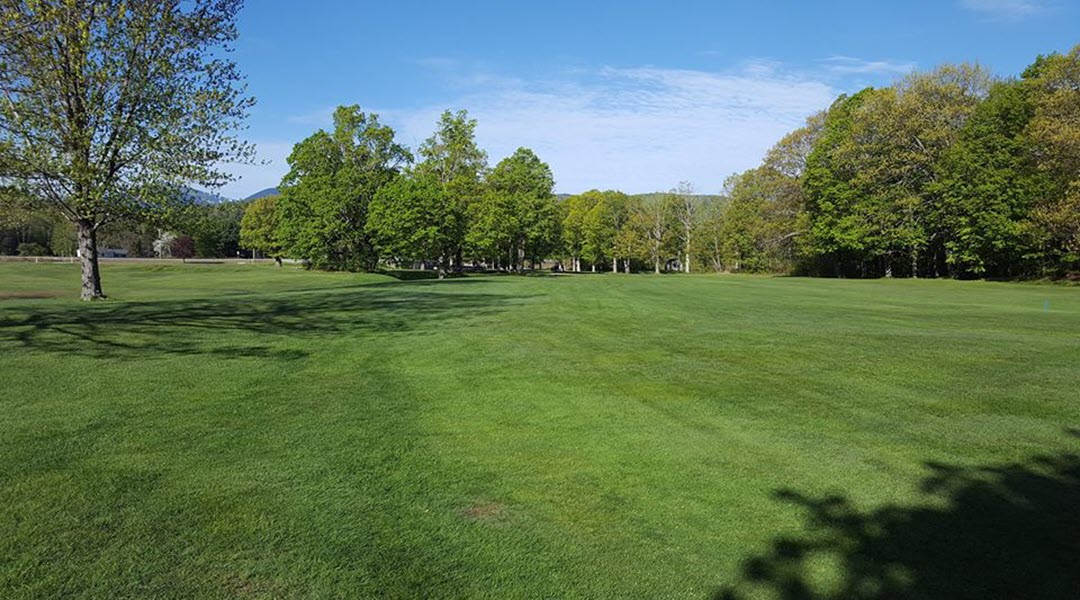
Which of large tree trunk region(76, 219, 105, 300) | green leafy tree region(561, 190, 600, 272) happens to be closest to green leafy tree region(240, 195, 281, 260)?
green leafy tree region(561, 190, 600, 272)

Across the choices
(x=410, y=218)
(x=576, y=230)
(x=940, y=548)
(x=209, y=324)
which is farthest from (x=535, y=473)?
(x=576, y=230)

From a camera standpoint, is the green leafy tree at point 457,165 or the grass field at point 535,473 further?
the green leafy tree at point 457,165

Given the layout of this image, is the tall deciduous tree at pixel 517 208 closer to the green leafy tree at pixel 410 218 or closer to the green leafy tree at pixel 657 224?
the green leafy tree at pixel 410 218

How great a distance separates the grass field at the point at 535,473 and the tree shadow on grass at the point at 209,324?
257 mm

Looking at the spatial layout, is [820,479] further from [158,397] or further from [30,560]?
[158,397]

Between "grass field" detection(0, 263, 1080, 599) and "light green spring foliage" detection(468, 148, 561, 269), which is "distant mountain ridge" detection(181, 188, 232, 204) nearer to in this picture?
"grass field" detection(0, 263, 1080, 599)

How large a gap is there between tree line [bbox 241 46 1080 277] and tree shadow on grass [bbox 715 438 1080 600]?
44.0m

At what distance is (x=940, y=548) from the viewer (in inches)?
157

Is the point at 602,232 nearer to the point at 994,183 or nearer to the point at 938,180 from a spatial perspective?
the point at 938,180

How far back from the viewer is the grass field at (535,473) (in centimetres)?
366

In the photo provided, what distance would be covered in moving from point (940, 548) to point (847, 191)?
60.5 metres

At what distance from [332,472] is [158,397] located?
367cm

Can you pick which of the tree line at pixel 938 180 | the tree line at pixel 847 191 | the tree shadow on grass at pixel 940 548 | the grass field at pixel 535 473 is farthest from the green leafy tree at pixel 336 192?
the tree shadow on grass at pixel 940 548

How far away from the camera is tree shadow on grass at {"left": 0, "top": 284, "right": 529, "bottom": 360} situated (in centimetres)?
1098
